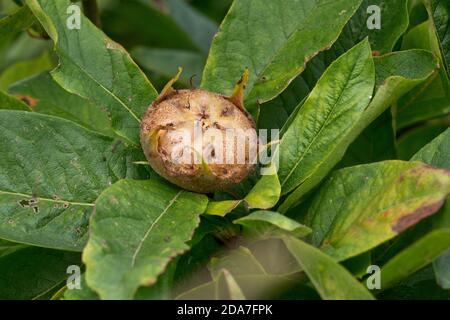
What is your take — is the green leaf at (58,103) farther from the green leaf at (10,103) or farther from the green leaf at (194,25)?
the green leaf at (194,25)

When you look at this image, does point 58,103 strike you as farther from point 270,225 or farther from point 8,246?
point 270,225

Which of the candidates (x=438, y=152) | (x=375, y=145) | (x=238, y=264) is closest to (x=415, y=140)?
(x=375, y=145)

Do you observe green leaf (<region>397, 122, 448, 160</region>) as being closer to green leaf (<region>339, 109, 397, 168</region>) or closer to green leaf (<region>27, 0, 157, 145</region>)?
green leaf (<region>339, 109, 397, 168</region>)

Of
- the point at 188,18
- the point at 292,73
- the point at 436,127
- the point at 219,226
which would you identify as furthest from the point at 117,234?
the point at 188,18

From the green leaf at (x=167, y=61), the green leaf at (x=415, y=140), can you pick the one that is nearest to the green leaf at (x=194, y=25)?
the green leaf at (x=167, y=61)

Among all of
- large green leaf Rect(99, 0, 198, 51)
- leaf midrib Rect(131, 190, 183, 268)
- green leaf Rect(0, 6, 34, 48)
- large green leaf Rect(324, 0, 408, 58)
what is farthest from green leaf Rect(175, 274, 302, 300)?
large green leaf Rect(99, 0, 198, 51)

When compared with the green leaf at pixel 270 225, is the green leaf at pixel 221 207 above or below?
above
